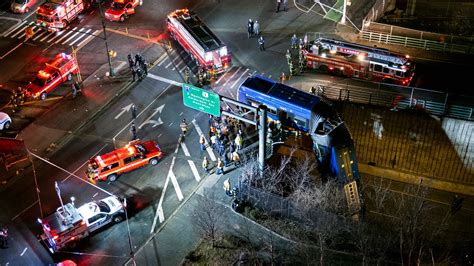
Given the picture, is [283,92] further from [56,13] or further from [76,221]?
[56,13]

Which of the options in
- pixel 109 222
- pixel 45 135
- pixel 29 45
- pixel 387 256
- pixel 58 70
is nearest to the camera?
pixel 387 256

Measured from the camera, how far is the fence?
5403 cm

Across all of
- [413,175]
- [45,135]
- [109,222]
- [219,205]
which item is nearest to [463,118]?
[413,175]

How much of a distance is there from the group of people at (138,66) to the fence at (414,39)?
748 inches

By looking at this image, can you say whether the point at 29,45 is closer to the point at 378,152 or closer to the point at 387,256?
the point at 378,152

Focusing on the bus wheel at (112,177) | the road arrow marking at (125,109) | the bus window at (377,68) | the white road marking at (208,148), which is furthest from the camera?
the road arrow marking at (125,109)

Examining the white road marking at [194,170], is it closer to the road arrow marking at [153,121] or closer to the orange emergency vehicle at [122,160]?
the orange emergency vehicle at [122,160]

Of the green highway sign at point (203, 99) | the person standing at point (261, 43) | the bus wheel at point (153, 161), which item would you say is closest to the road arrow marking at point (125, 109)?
the bus wheel at point (153, 161)

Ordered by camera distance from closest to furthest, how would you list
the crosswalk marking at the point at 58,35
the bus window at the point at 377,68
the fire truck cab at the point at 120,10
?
the bus window at the point at 377,68, the crosswalk marking at the point at 58,35, the fire truck cab at the point at 120,10

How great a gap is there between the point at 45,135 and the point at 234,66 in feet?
55.4

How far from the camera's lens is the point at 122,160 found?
46.8m

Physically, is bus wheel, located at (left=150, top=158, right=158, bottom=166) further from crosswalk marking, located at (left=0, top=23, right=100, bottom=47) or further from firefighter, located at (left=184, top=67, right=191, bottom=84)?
crosswalk marking, located at (left=0, top=23, right=100, bottom=47)

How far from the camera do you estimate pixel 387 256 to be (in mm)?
39844

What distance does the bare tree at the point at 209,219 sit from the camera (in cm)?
4053
